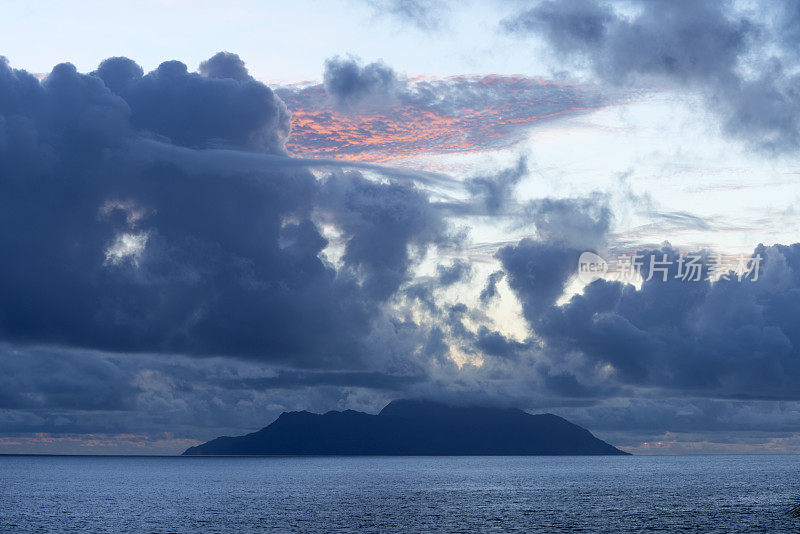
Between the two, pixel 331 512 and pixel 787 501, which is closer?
pixel 331 512

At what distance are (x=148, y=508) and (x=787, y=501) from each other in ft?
508

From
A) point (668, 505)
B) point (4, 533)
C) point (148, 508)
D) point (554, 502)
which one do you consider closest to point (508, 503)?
point (554, 502)

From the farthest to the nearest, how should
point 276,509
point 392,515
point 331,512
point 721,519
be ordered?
point 276,509 → point 331,512 → point 392,515 → point 721,519

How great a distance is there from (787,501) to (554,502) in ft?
184

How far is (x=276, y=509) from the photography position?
590ft

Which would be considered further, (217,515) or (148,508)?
(148,508)

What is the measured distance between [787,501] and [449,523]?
101 metres

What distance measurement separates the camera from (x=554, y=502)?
195375mm

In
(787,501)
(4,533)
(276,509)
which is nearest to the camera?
(4,533)

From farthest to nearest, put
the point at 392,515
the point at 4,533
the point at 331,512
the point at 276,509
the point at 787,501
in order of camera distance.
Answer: the point at 787,501
the point at 276,509
the point at 331,512
the point at 392,515
the point at 4,533

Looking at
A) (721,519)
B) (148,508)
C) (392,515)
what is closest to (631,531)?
(721,519)

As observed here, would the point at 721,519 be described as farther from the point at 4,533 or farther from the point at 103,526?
the point at 4,533

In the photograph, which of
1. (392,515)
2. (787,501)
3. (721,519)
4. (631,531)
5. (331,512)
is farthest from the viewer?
(787,501)

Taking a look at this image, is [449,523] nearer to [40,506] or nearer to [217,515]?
[217,515]
